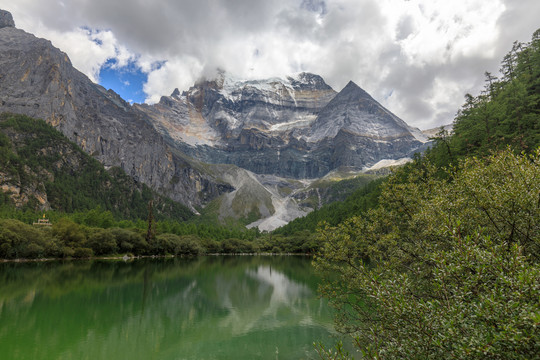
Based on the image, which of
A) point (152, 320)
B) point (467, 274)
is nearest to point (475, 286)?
point (467, 274)

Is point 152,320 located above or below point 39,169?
below

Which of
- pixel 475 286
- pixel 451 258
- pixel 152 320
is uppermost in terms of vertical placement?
pixel 451 258

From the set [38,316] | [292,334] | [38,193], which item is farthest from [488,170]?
[38,193]

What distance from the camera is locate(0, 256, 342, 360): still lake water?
21.2 m

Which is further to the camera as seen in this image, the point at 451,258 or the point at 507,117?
the point at 507,117

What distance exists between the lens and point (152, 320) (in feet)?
94.9

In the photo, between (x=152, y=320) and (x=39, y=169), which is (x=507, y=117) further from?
(x=39, y=169)

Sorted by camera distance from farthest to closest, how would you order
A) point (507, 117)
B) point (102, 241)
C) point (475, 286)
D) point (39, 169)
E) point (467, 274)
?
1. point (39, 169)
2. point (102, 241)
3. point (507, 117)
4. point (467, 274)
5. point (475, 286)

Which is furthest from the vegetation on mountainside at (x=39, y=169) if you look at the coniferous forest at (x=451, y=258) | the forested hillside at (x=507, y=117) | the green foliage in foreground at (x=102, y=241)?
the coniferous forest at (x=451, y=258)

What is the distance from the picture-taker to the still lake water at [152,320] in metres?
21.2

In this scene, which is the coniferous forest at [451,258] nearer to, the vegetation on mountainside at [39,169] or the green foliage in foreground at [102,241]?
the green foliage in foreground at [102,241]

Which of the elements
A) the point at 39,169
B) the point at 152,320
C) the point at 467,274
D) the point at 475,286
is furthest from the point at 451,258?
the point at 39,169

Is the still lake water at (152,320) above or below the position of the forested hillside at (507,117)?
below

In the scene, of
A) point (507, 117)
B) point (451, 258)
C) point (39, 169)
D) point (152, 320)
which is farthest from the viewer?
point (39, 169)
